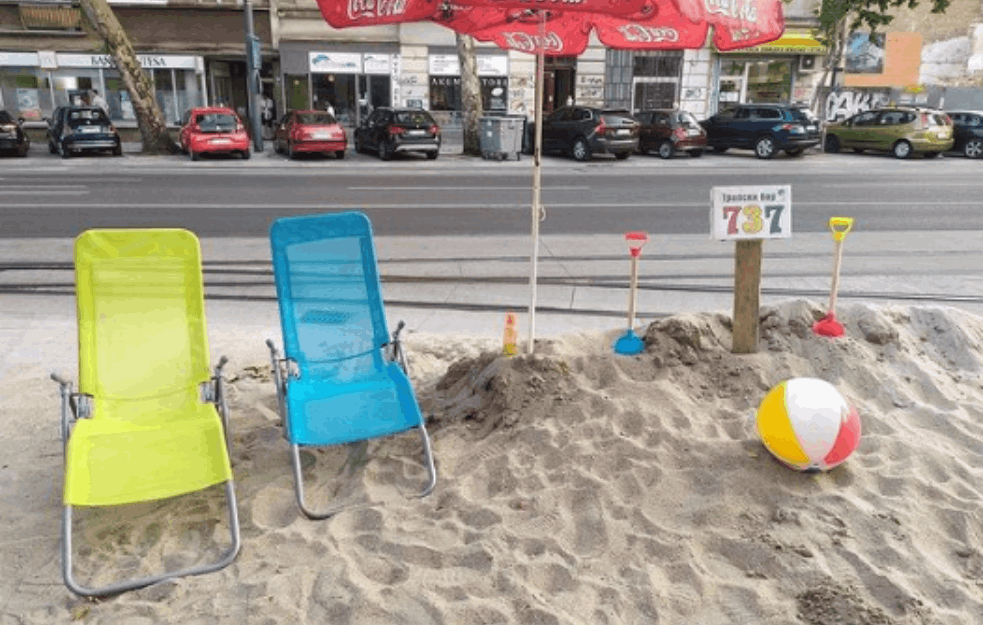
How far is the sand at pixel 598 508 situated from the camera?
10.7 feet

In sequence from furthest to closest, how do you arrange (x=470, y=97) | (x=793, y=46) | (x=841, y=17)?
(x=793, y=46) → (x=841, y=17) → (x=470, y=97)

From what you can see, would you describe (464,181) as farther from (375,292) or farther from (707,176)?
(375,292)

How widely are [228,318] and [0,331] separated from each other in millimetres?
1878

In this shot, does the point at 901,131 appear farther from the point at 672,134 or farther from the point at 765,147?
the point at 672,134

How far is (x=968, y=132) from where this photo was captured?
24781 mm

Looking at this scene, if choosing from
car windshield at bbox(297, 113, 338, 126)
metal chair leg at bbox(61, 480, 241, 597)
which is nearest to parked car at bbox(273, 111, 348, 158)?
car windshield at bbox(297, 113, 338, 126)

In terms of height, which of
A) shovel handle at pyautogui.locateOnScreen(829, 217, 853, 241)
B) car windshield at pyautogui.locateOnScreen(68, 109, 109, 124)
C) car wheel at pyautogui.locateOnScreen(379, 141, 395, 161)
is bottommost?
car wheel at pyautogui.locateOnScreen(379, 141, 395, 161)

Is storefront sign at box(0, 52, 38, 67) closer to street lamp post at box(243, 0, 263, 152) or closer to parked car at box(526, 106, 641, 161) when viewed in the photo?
street lamp post at box(243, 0, 263, 152)

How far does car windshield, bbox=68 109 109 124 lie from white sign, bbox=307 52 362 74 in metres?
8.34

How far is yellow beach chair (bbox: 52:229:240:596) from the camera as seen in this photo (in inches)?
160

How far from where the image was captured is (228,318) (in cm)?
745

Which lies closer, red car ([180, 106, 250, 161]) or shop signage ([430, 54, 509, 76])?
red car ([180, 106, 250, 161])

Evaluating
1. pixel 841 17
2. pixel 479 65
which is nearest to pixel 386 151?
pixel 479 65

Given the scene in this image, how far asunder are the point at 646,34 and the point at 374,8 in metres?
2.32
